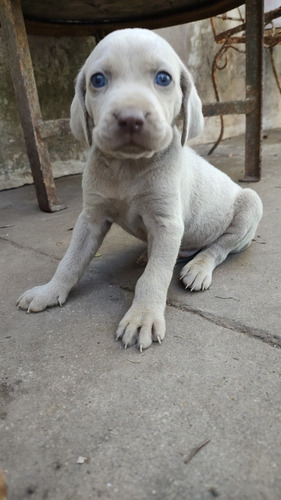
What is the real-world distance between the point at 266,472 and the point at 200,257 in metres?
1.40

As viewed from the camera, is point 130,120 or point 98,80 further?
point 98,80

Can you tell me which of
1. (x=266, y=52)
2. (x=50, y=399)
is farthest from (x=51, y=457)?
(x=266, y=52)

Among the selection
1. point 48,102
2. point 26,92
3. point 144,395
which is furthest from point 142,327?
point 48,102

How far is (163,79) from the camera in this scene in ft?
5.86

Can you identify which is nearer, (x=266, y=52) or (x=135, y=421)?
(x=135, y=421)

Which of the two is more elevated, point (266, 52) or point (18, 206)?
point (266, 52)

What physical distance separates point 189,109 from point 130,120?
0.61m

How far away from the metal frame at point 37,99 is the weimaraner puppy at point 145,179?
150 cm

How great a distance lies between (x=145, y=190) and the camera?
1931mm

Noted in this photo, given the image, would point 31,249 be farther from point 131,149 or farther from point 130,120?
point 130,120

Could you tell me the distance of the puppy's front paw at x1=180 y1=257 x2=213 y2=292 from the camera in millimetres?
2115

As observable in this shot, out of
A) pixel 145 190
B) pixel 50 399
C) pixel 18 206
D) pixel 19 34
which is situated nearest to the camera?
pixel 50 399

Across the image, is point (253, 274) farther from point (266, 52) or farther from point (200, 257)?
point (266, 52)

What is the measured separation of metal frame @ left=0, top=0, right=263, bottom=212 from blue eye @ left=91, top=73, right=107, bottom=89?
1787mm
